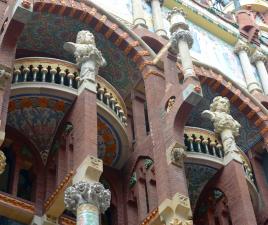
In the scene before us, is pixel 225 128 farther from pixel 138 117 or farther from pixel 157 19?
pixel 157 19

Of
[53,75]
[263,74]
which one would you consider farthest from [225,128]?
[263,74]

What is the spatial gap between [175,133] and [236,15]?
12875mm

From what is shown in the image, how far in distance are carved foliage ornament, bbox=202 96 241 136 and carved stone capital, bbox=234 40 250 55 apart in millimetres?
6196

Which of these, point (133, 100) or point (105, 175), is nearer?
point (105, 175)

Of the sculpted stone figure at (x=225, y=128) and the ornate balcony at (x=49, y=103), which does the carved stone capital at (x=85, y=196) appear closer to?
the ornate balcony at (x=49, y=103)

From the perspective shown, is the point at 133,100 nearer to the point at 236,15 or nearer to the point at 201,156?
the point at 201,156

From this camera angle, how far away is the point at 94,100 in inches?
592

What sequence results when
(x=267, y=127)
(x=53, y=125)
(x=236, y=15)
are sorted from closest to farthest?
(x=53, y=125) → (x=267, y=127) → (x=236, y=15)

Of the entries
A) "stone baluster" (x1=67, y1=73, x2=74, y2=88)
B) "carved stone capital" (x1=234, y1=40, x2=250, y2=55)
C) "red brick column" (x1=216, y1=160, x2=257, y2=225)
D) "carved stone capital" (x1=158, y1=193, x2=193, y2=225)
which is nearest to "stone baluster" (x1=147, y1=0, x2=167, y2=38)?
"carved stone capital" (x1=234, y1=40, x2=250, y2=55)

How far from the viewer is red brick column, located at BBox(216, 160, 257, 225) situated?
1562 cm

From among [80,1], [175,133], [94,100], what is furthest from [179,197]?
[80,1]

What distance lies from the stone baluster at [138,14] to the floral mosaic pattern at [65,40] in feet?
7.26

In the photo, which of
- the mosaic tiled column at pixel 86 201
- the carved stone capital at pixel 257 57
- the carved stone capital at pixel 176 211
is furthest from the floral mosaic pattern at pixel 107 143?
the carved stone capital at pixel 257 57

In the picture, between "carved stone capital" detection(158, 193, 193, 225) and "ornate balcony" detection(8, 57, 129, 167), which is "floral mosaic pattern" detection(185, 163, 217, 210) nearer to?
"ornate balcony" detection(8, 57, 129, 167)
